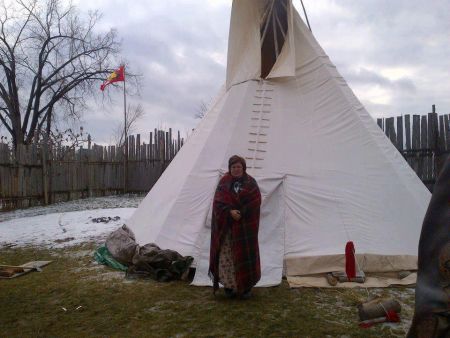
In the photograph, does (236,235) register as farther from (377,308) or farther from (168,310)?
(377,308)

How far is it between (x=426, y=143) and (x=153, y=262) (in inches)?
208

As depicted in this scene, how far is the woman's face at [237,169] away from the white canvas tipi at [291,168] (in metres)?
0.76

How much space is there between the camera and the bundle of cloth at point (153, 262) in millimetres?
4543

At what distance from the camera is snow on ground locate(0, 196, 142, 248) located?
23.4 ft

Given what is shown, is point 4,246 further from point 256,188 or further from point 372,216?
point 372,216

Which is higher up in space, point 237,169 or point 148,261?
point 237,169

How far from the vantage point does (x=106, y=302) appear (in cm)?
399

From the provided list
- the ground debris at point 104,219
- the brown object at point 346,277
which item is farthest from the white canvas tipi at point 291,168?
the ground debris at point 104,219

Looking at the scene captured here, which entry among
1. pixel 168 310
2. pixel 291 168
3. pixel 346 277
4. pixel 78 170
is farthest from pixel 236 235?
pixel 78 170

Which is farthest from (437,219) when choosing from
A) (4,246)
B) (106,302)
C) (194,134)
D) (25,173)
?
(25,173)

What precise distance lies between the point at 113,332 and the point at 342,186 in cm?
296

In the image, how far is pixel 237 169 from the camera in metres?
4.11

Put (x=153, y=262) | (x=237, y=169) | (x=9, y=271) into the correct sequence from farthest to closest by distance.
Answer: (x=9, y=271)
(x=153, y=262)
(x=237, y=169)

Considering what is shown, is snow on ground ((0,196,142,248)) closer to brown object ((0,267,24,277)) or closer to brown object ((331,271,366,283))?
brown object ((0,267,24,277))
